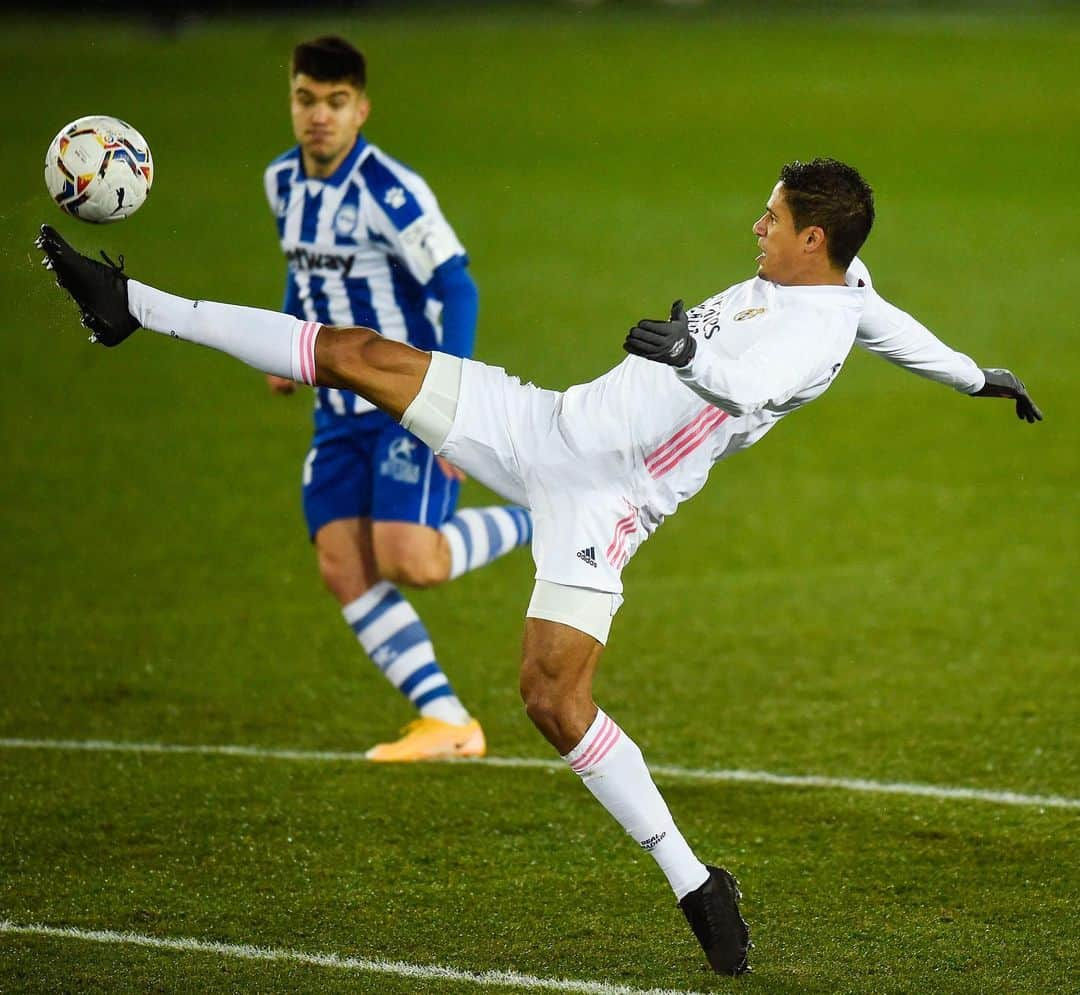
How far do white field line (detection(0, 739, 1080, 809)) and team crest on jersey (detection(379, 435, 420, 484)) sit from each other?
1080 millimetres

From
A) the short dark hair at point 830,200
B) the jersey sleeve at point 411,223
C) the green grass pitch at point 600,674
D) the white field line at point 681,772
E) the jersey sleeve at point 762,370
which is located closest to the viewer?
the jersey sleeve at point 762,370

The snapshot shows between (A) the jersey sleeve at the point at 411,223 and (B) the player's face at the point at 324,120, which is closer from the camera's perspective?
(A) the jersey sleeve at the point at 411,223

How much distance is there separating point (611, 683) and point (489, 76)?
23485mm

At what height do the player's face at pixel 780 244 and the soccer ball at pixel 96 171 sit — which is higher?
the soccer ball at pixel 96 171

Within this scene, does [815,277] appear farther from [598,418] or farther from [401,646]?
[401,646]

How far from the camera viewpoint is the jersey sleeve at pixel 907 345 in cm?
530

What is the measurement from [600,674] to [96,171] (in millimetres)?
3529

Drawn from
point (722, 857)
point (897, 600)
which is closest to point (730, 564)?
point (897, 600)

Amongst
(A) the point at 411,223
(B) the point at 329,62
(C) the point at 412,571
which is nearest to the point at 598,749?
(C) the point at 412,571

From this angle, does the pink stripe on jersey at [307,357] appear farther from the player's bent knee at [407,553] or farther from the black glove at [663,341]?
the player's bent knee at [407,553]

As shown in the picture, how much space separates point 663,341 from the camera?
4398 mm

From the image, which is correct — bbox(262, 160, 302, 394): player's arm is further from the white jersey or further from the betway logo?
the white jersey

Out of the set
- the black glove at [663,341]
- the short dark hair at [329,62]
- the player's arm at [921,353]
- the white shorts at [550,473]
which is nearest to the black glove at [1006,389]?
the player's arm at [921,353]

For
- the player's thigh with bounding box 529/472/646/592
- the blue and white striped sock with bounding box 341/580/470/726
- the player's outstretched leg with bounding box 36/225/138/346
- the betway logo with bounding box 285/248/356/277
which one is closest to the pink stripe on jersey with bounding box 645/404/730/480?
the player's thigh with bounding box 529/472/646/592
